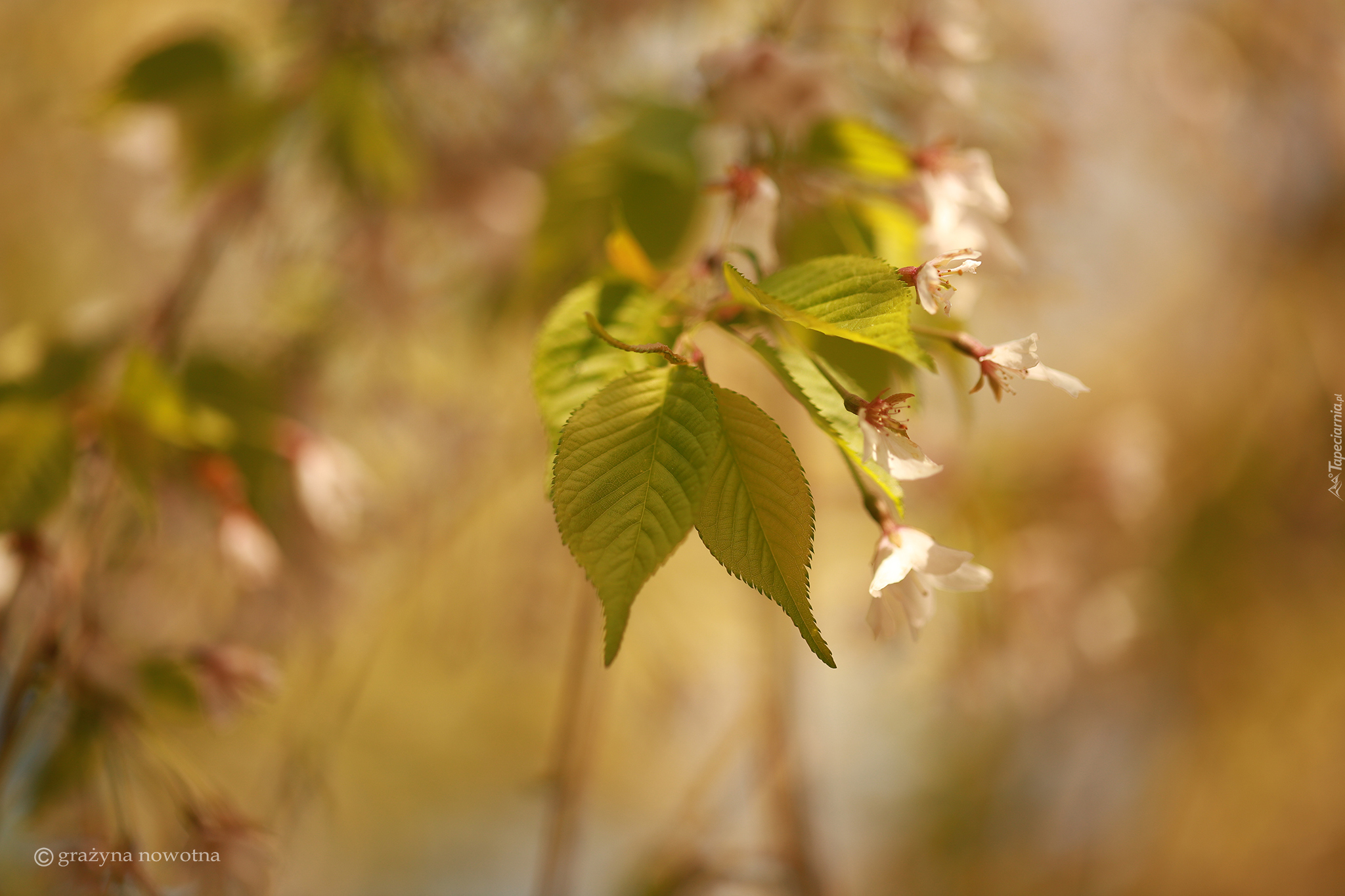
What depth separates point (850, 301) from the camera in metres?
0.25

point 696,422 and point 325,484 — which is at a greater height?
point 696,422

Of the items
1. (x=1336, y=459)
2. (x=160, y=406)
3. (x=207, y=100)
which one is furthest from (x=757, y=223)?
(x=1336, y=459)

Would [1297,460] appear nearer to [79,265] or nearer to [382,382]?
[382,382]

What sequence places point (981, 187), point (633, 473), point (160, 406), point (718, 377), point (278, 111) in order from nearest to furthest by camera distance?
point (633, 473), point (981, 187), point (160, 406), point (278, 111), point (718, 377)

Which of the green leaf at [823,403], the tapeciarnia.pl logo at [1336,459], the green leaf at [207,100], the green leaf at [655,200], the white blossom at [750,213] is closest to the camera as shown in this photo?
the green leaf at [823,403]

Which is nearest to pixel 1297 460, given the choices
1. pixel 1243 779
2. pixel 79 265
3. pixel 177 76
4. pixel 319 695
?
Answer: pixel 1243 779

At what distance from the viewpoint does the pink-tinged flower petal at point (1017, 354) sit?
262mm

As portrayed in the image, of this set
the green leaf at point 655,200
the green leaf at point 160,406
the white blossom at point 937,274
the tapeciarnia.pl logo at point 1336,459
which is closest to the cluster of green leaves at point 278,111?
the green leaf at point 160,406

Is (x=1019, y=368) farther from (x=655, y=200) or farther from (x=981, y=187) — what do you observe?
(x=655, y=200)

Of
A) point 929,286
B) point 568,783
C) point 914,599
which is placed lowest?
point 568,783

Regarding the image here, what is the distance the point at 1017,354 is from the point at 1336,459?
0.87 metres

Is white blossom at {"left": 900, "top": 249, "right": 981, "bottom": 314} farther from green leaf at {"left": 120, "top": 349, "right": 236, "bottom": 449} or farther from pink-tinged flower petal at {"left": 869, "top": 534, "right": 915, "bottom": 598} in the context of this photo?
green leaf at {"left": 120, "top": 349, "right": 236, "bottom": 449}

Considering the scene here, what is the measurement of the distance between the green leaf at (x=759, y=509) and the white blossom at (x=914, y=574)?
4cm

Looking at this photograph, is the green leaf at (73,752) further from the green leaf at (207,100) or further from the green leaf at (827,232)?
the green leaf at (827,232)
